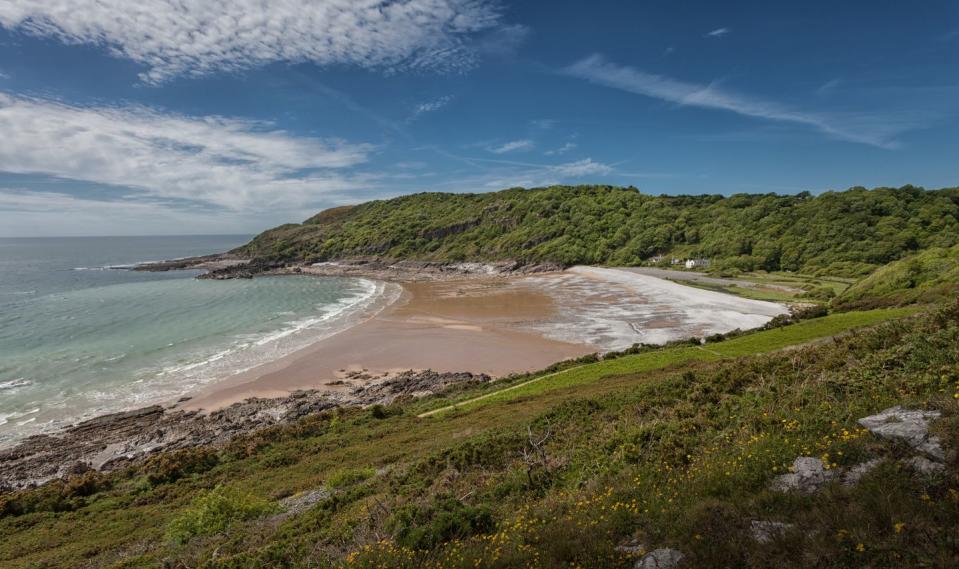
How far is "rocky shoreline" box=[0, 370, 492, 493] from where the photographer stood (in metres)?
20.7

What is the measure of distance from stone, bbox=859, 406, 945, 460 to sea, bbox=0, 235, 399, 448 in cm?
3525

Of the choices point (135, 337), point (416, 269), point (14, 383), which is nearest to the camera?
point (14, 383)

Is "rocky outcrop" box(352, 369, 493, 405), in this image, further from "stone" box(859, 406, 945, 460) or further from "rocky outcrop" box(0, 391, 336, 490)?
"stone" box(859, 406, 945, 460)

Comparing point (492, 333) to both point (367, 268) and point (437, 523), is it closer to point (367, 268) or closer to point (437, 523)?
point (437, 523)

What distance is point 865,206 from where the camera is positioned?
94.8 m

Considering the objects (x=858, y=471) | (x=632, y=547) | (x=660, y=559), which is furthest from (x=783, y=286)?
(x=660, y=559)

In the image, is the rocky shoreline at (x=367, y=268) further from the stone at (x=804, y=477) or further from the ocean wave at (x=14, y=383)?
the stone at (x=804, y=477)

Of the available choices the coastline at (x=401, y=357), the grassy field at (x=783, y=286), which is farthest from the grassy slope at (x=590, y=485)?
the grassy field at (x=783, y=286)

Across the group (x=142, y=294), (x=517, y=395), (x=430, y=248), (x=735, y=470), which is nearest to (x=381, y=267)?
(x=430, y=248)

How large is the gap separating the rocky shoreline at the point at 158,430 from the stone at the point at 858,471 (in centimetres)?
2312

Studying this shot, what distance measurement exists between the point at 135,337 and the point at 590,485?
50.4m

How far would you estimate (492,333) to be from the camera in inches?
1709

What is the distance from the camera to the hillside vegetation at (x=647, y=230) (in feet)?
283

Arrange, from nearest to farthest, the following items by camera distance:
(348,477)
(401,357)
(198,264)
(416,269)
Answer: (348,477), (401,357), (416,269), (198,264)
